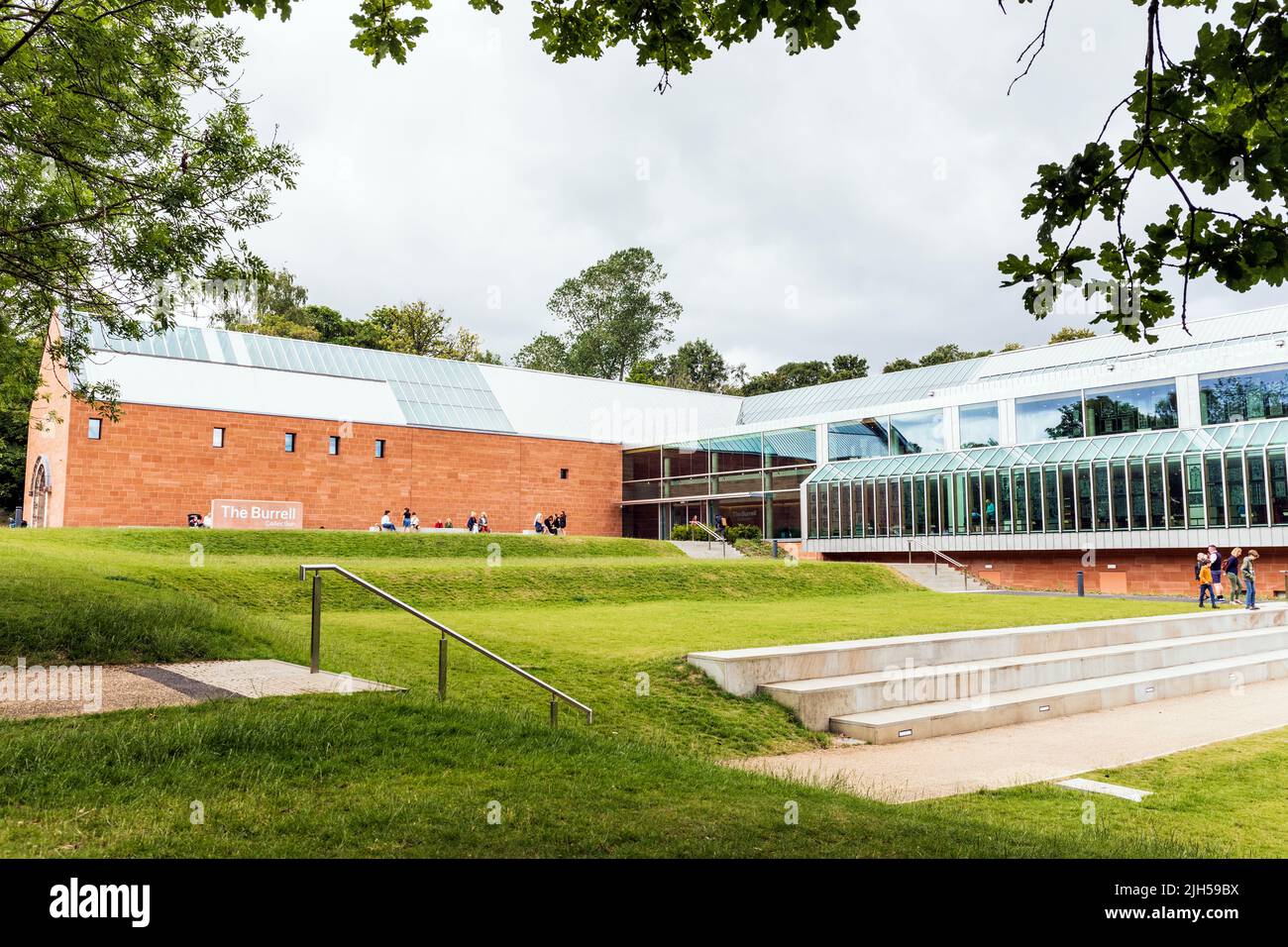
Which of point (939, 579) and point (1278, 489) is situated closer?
point (1278, 489)

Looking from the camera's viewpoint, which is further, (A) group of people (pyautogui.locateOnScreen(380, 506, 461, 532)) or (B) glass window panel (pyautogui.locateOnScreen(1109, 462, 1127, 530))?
(A) group of people (pyautogui.locateOnScreen(380, 506, 461, 532))

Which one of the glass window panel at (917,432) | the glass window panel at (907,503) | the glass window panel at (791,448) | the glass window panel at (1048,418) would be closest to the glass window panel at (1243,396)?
the glass window panel at (1048,418)

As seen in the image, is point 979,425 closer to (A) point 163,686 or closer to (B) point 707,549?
(B) point 707,549

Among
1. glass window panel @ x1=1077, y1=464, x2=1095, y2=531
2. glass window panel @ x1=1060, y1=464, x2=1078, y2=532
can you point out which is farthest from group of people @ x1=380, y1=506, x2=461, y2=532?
glass window panel @ x1=1077, y1=464, x2=1095, y2=531

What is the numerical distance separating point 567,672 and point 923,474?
2834cm

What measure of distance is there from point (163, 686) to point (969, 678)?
→ 974cm

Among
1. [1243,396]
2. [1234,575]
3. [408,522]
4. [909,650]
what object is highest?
[1243,396]

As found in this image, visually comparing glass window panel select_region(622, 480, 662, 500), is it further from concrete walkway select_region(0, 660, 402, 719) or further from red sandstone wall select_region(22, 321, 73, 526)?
concrete walkway select_region(0, 660, 402, 719)

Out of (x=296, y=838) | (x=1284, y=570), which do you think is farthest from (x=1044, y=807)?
(x=1284, y=570)

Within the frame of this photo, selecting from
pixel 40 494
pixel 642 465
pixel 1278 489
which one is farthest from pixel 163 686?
pixel 642 465

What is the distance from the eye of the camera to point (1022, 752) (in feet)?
31.7

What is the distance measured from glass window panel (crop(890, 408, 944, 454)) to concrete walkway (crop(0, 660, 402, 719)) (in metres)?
32.9

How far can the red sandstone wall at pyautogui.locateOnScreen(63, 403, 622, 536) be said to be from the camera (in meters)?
32.5

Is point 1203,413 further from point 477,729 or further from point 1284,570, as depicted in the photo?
point 477,729
